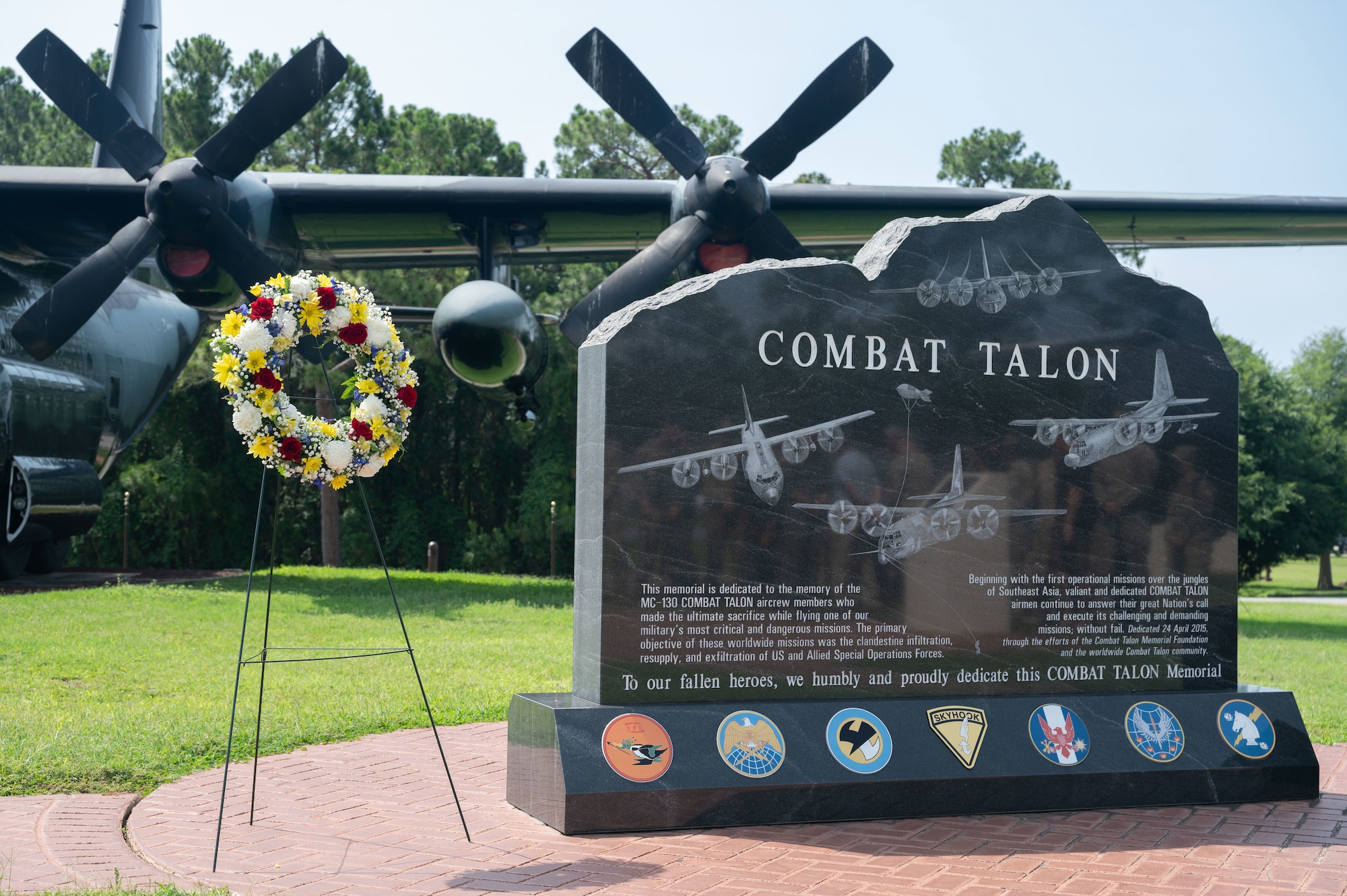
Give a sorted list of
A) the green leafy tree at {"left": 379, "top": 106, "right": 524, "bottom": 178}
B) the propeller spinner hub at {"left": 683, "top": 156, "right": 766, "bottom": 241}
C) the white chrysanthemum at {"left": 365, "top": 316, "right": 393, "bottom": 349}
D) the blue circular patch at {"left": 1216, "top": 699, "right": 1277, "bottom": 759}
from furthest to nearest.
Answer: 1. the green leafy tree at {"left": 379, "top": 106, "right": 524, "bottom": 178}
2. the propeller spinner hub at {"left": 683, "top": 156, "right": 766, "bottom": 241}
3. the blue circular patch at {"left": 1216, "top": 699, "right": 1277, "bottom": 759}
4. the white chrysanthemum at {"left": 365, "top": 316, "right": 393, "bottom": 349}

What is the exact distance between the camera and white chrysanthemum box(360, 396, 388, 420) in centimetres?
491

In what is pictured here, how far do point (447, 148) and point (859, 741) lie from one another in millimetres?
25857

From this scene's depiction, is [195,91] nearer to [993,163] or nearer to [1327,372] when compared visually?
[993,163]

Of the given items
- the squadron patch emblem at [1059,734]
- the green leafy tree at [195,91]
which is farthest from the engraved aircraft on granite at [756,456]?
the green leafy tree at [195,91]

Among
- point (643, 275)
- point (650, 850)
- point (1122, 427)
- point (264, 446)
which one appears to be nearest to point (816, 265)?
point (1122, 427)

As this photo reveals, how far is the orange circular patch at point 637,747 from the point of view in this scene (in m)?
4.95

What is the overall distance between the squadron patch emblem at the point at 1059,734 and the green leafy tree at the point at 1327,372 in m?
50.3

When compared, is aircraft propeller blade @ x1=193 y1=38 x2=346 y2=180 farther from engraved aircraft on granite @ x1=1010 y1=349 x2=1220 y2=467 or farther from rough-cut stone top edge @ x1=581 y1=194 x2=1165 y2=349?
engraved aircraft on granite @ x1=1010 y1=349 x2=1220 y2=467

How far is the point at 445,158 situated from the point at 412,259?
44.5 ft

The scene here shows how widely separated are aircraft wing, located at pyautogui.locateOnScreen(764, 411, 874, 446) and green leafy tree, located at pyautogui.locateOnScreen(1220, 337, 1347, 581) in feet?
87.7

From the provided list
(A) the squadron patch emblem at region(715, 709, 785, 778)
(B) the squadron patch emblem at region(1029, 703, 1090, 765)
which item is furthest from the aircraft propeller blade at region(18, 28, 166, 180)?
(B) the squadron patch emblem at region(1029, 703, 1090, 765)

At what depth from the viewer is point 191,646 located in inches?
435

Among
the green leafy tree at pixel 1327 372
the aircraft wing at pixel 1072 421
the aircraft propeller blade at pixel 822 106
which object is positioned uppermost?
the green leafy tree at pixel 1327 372

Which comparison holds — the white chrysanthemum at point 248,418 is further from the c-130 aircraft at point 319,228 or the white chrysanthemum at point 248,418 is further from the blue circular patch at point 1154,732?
the c-130 aircraft at point 319,228
